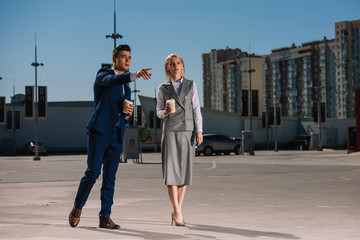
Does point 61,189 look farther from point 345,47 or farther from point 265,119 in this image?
point 345,47

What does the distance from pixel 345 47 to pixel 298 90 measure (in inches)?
655

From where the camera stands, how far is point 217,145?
39906 millimetres

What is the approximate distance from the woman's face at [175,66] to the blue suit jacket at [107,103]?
71cm

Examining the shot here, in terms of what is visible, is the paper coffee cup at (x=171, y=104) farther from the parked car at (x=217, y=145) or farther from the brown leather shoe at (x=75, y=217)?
the parked car at (x=217, y=145)

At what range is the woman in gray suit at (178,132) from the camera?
6109mm

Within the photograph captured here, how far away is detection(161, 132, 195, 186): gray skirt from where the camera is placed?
20.0ft

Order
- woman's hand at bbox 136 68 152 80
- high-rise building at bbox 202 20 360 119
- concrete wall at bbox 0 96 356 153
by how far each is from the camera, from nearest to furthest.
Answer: woman's hand at bbox 136 68 152 80 → concrete wall at bbox 0 96 356 153 → high-rise building at bbox 202 20 360 119

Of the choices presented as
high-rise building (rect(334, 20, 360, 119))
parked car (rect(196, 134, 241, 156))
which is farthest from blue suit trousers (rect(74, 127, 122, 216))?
high-rise building (rect(334, 20, 360, 119))

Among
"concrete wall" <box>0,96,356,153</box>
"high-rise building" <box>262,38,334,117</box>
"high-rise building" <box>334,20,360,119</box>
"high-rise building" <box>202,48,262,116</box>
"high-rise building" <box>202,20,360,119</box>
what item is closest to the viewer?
"concrete wall" <box>0,96,356,153</box>

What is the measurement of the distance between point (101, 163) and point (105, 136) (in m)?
0.29

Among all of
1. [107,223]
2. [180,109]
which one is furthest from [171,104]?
[107,223]

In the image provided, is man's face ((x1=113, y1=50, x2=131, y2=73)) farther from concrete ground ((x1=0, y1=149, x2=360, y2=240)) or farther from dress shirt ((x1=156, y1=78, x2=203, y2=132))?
concrete ground ((x1=0, y1=149, x2=360, y2=240))

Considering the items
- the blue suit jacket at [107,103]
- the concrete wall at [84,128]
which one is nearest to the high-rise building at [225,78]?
the concrete wall at [84,128]

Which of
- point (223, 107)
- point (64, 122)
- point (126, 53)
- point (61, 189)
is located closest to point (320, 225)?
point (126, 53)
